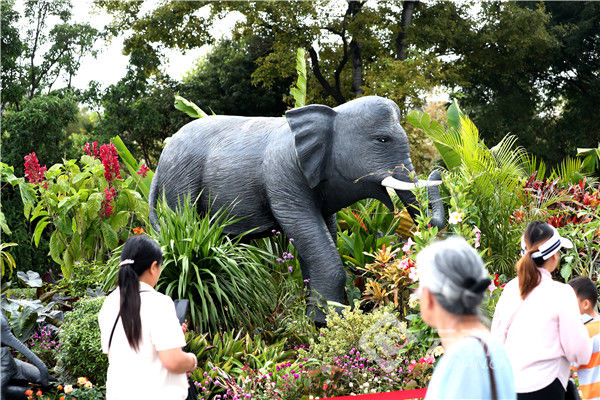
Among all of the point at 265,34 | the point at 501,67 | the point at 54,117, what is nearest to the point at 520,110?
the point at 501,67

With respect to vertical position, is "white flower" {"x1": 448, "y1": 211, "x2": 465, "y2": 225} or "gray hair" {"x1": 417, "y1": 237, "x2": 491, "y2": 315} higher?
"gray hair" {"x1": 417, "y1": 237, "x2": 491, "y2": 315}

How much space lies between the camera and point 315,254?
633 cm

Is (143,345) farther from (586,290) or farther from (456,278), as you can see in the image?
(586,290)

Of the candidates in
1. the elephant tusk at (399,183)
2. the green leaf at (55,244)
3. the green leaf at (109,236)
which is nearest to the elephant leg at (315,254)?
the elephant tusk at (399,183)

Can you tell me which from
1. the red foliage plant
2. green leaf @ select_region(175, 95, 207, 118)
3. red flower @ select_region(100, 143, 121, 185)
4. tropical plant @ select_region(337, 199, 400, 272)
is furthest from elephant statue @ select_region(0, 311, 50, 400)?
green leaf @ select_region(175, 95, 207, 118)

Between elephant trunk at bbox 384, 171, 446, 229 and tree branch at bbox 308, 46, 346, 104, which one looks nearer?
elephant trunk at bbox 384, 171, 446, 229

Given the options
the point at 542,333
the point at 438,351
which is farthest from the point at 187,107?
the point at 542,333

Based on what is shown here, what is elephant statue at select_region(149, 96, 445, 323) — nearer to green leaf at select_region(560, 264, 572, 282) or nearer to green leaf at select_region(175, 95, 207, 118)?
green leaf at select_region(560, 264, 572, 282)

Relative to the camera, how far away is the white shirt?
2.81 meters

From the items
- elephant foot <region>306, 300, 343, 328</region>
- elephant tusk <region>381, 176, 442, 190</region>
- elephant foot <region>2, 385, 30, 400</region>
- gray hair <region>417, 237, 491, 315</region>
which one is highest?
gray hair <region>417, 237, 491, 315</region>

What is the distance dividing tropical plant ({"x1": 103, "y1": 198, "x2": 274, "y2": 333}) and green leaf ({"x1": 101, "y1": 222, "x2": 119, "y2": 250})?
2.35 meters

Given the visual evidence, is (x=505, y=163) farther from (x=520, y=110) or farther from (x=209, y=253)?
(x=520, y=110)

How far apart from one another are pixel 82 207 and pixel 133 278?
237 inches

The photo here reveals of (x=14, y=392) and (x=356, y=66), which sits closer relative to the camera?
(x=14, y=392)
